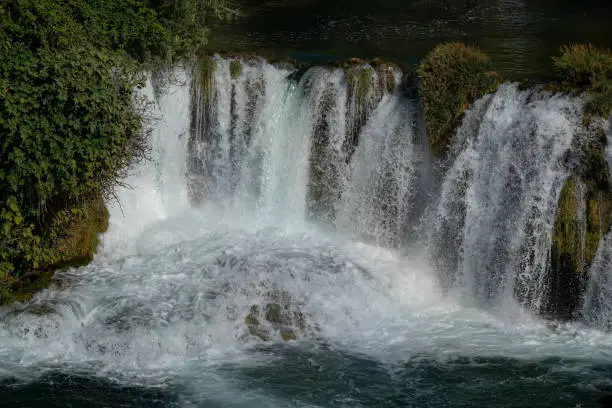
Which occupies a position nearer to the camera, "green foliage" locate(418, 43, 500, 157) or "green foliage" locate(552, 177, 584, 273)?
"green foliage" locate(552, 177, 584, 273)

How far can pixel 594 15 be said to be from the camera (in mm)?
22266

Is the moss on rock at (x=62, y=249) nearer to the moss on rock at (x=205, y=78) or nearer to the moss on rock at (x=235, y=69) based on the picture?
the moss on rock at (x=205, y=78)

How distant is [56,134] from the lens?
1187 cm

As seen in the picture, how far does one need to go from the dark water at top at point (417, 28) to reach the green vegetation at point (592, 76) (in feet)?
11.3

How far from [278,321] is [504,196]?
12.1ft

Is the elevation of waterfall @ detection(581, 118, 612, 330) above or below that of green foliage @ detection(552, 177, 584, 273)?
below

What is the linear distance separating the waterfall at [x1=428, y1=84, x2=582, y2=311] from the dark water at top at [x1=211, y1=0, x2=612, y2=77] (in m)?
3.83

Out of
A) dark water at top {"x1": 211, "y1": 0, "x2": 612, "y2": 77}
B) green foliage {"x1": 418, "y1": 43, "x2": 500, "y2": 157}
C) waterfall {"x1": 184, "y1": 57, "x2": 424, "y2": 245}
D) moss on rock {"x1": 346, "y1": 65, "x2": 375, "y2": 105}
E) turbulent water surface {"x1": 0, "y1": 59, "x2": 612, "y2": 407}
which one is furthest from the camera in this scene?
dark water at top {"x1": 211, "y1": 0, "x2": 612, "y2": 77}

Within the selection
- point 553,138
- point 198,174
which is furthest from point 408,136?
point 198,174

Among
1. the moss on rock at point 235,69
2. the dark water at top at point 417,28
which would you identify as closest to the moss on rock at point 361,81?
the moss on rock at point 235,69

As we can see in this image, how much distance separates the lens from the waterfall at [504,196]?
12.0 m

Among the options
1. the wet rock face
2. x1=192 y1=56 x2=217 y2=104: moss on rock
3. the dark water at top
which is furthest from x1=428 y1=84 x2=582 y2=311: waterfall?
x1=192 y1=56 x2=217 y2=104: moss on rock

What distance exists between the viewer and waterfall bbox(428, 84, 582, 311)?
471 inches

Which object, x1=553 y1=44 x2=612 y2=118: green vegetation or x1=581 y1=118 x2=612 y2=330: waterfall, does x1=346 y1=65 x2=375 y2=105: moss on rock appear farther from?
x1=581 y1=118 x2=612 y2=330: waterfall
